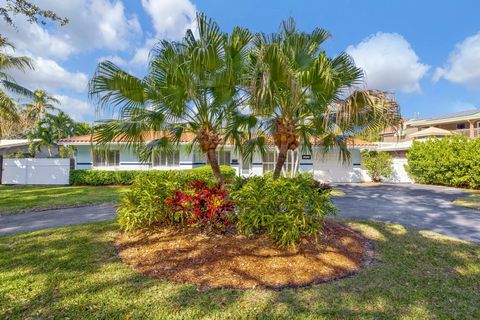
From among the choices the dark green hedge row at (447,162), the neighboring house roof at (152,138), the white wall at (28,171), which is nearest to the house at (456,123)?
the dark green hedge row at (447,162)

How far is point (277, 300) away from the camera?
3344 millimetres

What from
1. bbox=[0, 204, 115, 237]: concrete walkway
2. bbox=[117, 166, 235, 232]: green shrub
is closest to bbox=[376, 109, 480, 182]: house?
bbox=[117, 166, 235, 232]: green shrub

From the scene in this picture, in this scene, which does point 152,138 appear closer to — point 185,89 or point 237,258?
point 185,89

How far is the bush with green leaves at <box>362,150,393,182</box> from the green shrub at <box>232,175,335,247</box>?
1703cm

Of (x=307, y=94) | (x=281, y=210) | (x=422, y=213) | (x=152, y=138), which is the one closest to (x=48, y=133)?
(x=152, y=138)

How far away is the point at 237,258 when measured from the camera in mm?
4453

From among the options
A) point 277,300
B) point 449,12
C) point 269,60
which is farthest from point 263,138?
point 449,12

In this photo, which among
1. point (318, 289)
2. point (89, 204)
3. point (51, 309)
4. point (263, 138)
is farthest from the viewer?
point (89, 204)

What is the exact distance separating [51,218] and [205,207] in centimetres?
581

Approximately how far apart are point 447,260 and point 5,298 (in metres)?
6.60

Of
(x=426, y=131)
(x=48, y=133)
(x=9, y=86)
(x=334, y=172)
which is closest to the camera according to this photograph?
(x=9, y=86)

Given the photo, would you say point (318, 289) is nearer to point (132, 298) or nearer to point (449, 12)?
point (132, 298)

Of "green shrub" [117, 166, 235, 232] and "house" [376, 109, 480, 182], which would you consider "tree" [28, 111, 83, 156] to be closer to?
"green shrub" [117, 166, 235, 232]

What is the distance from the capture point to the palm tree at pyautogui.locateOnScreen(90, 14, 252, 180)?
5199 mm
